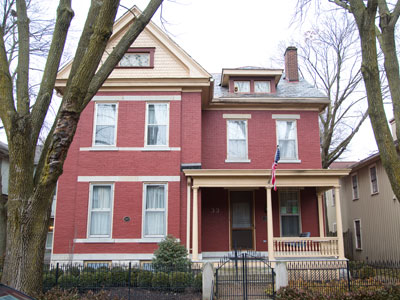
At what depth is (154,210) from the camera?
14641 mm

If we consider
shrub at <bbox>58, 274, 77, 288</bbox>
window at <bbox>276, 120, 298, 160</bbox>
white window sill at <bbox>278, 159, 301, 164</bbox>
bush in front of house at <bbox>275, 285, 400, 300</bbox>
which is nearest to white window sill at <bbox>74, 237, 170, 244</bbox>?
shrub at <bbox>58, 274, 77, 288</bbox>

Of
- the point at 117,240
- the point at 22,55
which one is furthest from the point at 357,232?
the point at 22,55

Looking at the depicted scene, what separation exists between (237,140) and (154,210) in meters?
4.98

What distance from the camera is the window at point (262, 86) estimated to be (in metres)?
18.3

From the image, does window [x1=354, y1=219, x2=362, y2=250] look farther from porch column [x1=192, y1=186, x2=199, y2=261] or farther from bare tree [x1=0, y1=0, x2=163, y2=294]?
bare tree [x1=0, y1=0, x2=163, y2=294]

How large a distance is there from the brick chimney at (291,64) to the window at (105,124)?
957 cm

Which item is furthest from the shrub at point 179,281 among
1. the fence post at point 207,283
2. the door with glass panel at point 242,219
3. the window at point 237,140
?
the window at point 237,140

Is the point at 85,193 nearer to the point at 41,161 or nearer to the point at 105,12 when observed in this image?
the point at 41,161

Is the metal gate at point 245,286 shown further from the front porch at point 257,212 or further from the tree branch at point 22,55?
the tree branch at point 22,55

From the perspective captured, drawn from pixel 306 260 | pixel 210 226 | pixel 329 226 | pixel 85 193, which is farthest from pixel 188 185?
pixel 329 226

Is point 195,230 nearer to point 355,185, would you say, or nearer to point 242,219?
point 242,219

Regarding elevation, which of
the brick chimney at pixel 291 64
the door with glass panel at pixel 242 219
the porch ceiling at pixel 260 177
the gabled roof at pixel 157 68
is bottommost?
the door with glass panel at pixel 242 219

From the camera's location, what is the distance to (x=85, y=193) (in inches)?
579

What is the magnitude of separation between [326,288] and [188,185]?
606 centimetres
